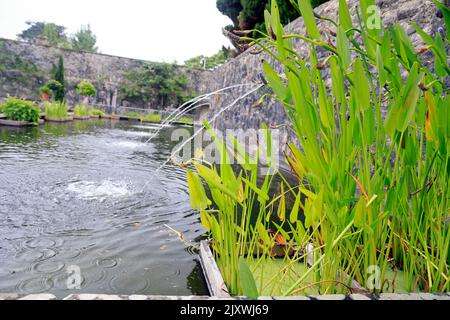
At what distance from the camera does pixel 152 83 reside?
17.8m

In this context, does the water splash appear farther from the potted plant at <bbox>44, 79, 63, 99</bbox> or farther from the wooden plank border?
the potted plant at <bbox>44, 79, 63, 99</bbox>

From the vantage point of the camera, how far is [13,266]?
135cm

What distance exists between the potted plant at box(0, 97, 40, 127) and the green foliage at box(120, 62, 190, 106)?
1084 cm

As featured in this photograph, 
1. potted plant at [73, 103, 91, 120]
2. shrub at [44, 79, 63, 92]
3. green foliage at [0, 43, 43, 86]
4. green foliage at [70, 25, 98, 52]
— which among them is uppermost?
green foliage at [70, 25, 98, 52]

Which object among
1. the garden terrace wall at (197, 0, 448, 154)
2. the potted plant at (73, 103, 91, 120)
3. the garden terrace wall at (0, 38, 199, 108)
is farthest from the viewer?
the garden terrace wall at (0, 38, 199, 108)

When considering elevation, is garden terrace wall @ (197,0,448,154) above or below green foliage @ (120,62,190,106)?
below

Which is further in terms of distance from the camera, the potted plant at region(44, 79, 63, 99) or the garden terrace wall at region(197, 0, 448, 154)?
the potted plant at region(44, 79, 63, 99)

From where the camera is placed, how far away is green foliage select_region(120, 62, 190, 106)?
17.9 metres

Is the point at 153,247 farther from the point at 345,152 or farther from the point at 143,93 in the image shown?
the point at 143,93

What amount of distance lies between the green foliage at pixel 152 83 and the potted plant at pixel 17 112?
10.8m

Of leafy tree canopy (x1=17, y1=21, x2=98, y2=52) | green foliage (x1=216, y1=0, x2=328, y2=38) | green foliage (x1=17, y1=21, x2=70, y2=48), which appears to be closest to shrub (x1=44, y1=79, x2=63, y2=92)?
green foliage (x1=216, y1=0, x2=328, y2=38)

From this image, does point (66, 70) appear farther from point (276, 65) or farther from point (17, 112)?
point (276, 65)

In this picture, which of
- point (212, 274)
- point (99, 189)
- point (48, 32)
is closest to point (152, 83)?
point (99, 189)
